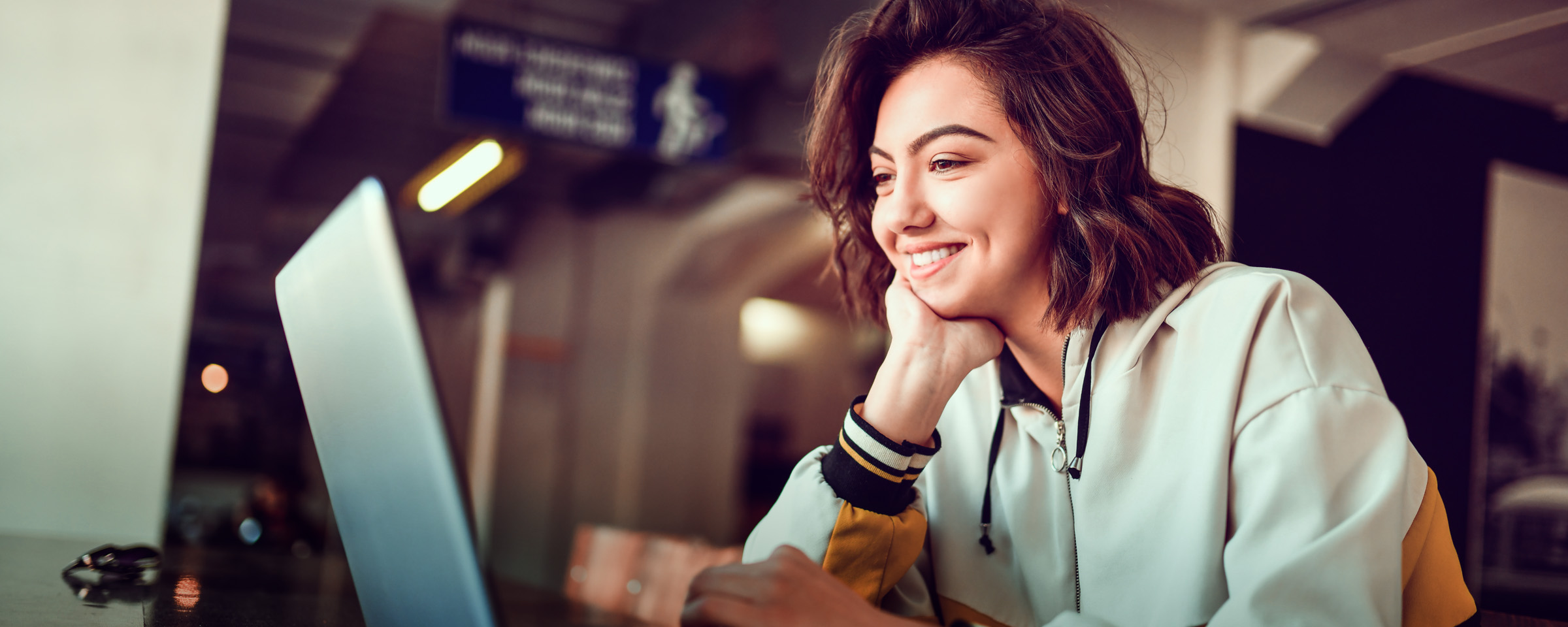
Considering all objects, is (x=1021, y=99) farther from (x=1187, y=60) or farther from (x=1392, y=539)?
(x=1187, y=60)

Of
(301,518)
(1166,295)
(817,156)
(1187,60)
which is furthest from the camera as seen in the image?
(301,518)

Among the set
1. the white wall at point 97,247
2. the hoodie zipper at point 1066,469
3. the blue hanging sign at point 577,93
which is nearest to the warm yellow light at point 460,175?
the blue hanging sign at point 577,93

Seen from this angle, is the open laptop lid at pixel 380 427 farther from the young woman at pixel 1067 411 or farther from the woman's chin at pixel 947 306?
the woman's chin at pixel 947 306

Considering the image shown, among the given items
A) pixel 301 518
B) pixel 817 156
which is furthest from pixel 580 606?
pixel 301 518

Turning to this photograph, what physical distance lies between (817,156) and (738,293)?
747 cm

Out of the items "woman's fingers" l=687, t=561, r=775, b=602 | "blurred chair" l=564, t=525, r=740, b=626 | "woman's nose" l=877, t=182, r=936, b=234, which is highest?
"woman's nose" l=877, t=182, r=936, b=234

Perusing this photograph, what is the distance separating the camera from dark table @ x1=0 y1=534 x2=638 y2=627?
96 centimetres

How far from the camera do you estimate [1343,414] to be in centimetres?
83

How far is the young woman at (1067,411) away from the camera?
2.66 ft

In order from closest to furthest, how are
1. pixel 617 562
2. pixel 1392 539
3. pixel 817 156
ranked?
pixel 1392 539 → pixel 817 156 → pixel 617 562

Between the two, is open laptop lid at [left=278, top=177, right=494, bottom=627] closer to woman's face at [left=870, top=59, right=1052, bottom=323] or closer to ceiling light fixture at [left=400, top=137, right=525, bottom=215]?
woman's face at [left=870, top=59, right=1052, bottom=323]

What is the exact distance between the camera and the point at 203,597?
1.16 metres

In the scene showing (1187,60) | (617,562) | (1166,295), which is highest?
(1187,60)

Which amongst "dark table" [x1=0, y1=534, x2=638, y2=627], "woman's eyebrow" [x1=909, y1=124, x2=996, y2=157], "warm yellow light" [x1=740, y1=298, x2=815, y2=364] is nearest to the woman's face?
"woman's eyebrow" [x1=909, y1=124, x2=996, y2=157]
